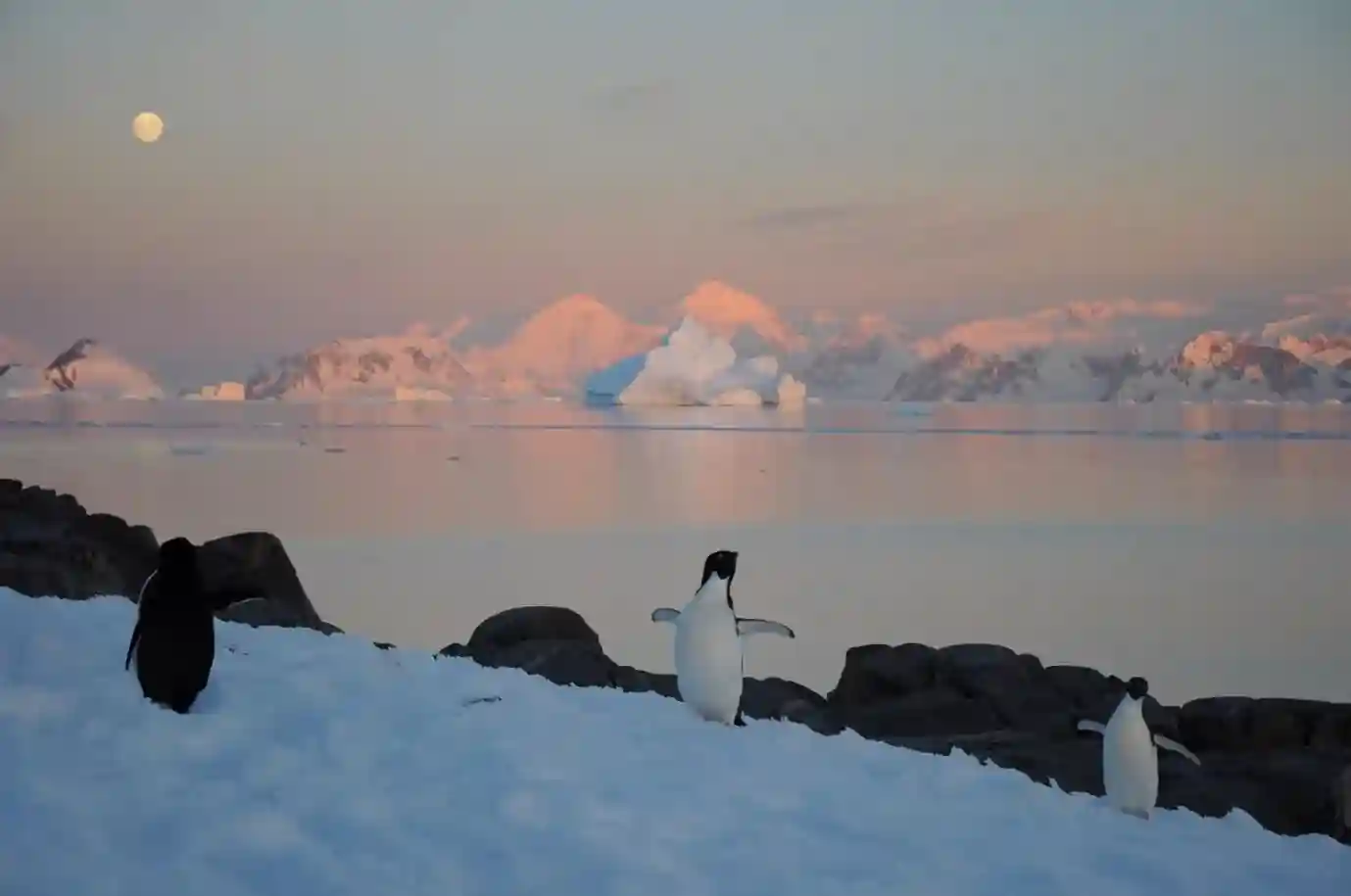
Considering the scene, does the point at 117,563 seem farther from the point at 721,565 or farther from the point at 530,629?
the point at 721,565

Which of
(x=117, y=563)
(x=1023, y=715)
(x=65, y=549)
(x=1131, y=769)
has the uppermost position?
(x=65, y=549)

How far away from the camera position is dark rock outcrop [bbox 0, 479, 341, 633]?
426 inches

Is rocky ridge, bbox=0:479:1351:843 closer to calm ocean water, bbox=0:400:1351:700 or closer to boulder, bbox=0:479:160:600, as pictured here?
boulder, bbox=0:479:160:600

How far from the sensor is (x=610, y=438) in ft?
251

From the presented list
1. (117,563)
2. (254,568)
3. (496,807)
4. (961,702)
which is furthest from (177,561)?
(117,563)

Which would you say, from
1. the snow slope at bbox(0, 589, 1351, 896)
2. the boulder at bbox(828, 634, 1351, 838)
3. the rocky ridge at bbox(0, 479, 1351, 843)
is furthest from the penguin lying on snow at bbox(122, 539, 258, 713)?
the boulder at bbox(828, 634, 1351, 838)

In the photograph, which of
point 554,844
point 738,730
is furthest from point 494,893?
point 738,730

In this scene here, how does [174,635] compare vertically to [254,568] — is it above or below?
above

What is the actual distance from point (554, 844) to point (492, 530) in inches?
1061

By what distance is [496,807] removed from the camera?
169 inches

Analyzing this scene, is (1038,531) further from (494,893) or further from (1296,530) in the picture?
(494,893)

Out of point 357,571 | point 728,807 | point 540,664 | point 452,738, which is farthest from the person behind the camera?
point 357,571

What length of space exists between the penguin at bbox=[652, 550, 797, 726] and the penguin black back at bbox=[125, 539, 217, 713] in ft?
7.95

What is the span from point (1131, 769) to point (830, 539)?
76.8 ft
